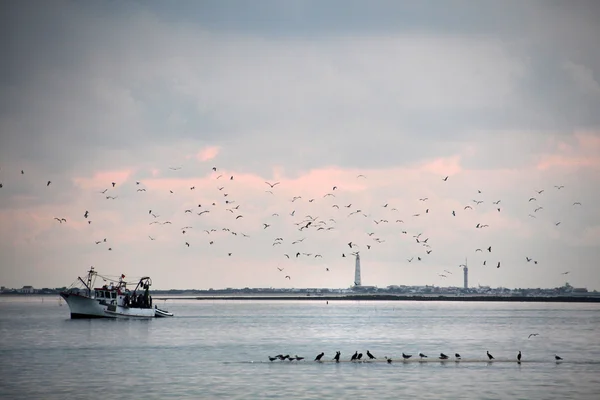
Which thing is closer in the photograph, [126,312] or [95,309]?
[95,309]

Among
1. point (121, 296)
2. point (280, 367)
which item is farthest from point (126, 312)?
point (280, 367)

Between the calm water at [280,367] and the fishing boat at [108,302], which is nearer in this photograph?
the calm water at [280,367]

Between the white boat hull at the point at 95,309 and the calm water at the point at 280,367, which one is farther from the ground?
the white boat hull at the point at 95,309

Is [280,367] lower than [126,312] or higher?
lower

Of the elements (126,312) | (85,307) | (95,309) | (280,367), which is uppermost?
(85,307)

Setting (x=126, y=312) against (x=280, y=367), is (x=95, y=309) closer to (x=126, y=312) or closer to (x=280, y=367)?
(x=126, y=312)

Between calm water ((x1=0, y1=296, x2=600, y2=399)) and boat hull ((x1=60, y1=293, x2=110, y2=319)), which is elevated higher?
boat hull ((x1=60, y1=293, x2=110, y2=319))

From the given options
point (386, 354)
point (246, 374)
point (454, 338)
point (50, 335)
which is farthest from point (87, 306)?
point (246, 374)

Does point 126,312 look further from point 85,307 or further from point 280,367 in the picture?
point 280,367

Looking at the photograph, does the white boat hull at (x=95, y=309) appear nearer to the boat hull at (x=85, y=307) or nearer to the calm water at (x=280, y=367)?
the boat hull at (x=85, y=307)

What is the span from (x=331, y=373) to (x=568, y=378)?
1665 centimetres

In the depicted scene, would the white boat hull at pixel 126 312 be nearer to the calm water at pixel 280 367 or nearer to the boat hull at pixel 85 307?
the boat hull at pixel 85 307

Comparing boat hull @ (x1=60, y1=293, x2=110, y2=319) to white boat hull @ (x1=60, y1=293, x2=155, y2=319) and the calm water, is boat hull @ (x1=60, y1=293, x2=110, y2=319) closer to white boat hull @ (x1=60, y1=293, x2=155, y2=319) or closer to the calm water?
white boat hull @ (x1=60, y1=293, x2=155, y2=319)

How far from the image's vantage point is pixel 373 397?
53.1 metres
